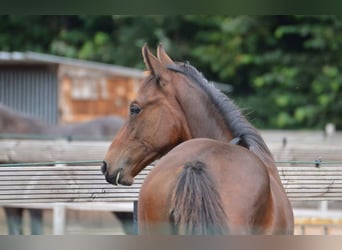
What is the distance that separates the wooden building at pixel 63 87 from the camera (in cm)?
2109

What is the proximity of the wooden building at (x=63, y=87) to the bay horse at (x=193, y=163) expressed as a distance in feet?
54.3

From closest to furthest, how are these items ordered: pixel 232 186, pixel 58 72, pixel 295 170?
pixel 232 186
pixel 295 170
pixel 58 72

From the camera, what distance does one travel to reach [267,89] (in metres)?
24.3

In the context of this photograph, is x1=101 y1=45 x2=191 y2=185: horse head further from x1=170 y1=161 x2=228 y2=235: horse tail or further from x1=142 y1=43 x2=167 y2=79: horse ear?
x1=170 y1=161 x2=228 y2=235: horse tail

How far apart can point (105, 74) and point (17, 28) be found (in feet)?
21.4

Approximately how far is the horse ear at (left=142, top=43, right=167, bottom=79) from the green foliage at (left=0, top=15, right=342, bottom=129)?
1640cm

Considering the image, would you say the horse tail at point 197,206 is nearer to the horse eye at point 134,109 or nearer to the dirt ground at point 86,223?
the horse eye at point 134,109

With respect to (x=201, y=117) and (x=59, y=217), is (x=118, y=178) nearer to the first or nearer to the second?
(x=201, y=117)

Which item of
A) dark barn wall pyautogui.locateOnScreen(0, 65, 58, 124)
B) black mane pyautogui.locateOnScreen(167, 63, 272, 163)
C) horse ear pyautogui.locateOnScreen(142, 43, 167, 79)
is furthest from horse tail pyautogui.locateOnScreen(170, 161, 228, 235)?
dark barn wall pyautogui.locateOnScreen(0, 65, 58, 124)

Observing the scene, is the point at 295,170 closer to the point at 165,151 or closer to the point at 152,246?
the point at 165,151

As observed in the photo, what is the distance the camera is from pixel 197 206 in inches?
114

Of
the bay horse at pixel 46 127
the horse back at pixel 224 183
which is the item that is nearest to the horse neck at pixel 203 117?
the horse back at pixel 224 183

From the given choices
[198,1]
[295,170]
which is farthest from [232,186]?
[295,170]

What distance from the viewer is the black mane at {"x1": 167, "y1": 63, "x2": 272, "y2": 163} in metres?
3.97
